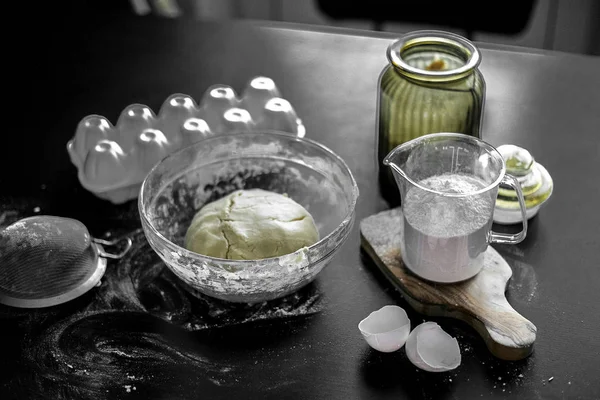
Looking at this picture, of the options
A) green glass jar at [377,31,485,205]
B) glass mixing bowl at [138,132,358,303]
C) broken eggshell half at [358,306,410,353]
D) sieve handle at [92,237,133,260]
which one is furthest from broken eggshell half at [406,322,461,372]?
sieve handle at [92,237,133,260]

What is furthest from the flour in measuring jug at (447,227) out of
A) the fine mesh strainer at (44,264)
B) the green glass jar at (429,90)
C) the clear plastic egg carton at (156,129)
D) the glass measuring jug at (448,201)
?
the fine mesh strainer at (44,264)

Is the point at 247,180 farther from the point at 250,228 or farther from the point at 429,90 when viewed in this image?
the point at 429,90

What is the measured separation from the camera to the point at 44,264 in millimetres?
1238

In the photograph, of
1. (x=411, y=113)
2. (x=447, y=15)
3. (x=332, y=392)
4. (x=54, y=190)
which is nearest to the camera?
(x=332, y=392)

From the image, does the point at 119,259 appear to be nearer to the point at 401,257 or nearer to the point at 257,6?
the point at 401,257

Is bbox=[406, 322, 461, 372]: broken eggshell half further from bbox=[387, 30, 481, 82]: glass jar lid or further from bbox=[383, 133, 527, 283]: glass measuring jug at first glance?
bbox=[387, 30, 481, 82]: glass jar lid

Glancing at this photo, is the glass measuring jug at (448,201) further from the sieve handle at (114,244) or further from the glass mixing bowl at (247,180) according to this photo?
the sieve handle at (114,244)

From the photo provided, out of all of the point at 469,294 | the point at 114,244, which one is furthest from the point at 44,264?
the point at 469,294

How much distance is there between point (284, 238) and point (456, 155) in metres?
0.26

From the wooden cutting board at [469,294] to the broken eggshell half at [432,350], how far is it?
0.05m

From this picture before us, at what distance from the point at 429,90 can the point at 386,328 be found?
36 centimetres

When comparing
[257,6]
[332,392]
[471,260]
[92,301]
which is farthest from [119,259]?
[257,6]

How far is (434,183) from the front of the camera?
1192 mm

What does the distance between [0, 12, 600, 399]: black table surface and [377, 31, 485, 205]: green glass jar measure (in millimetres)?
134
